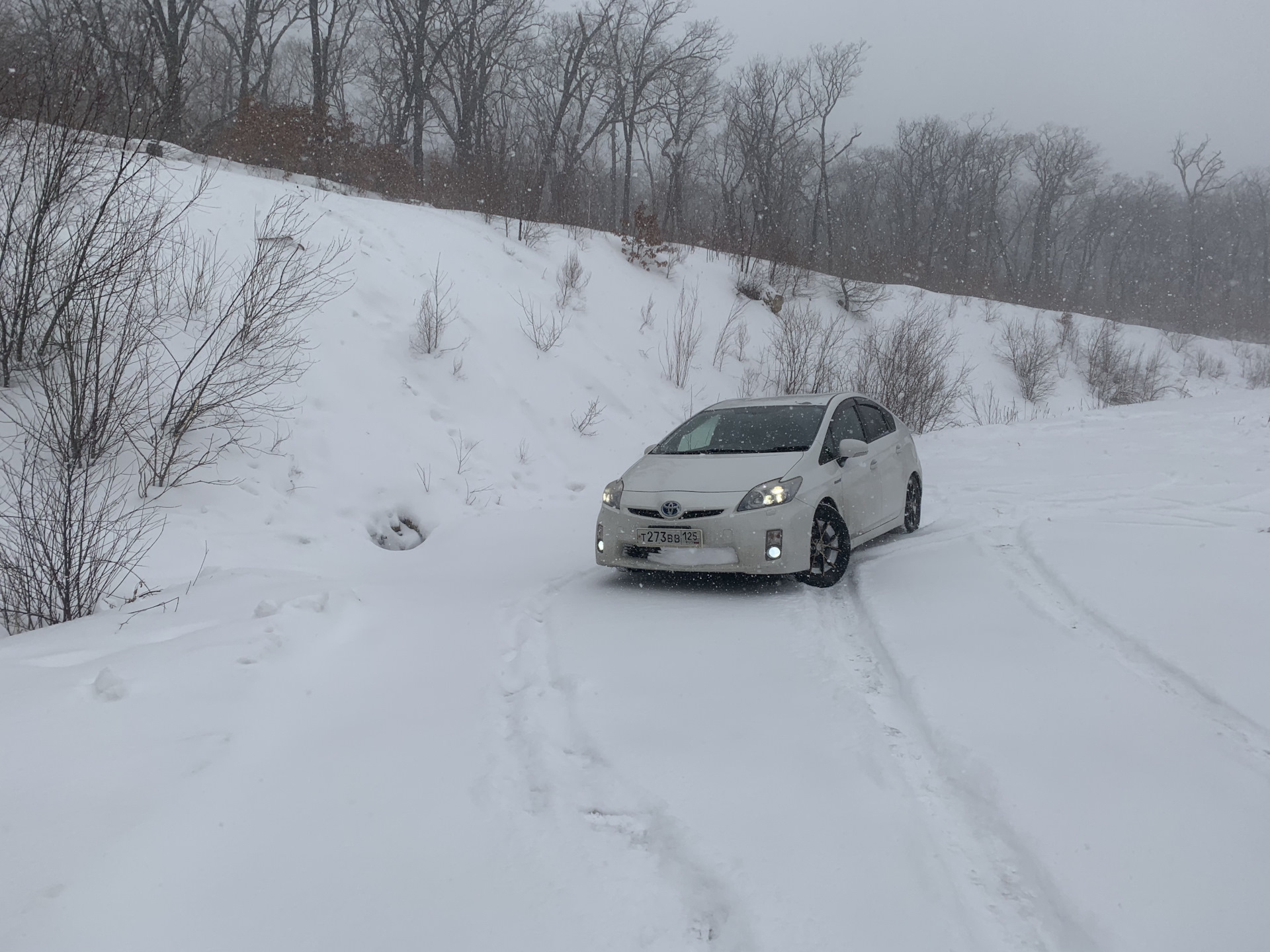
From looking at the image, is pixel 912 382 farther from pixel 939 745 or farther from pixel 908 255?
pixel 908 255

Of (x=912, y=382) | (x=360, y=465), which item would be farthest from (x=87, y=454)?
(x=912, y=382)

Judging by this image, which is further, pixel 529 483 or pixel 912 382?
pixel 912 382

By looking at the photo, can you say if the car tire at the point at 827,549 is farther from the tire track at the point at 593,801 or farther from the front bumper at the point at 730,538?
the tire track at the point at 593,801

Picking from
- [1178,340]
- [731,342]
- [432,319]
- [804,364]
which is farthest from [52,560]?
[1178,340]

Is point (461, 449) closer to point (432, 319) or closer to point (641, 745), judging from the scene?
point (432, 319)

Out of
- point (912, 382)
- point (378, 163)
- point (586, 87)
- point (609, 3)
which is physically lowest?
point (912, 382)

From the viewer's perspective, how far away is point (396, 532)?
938cm

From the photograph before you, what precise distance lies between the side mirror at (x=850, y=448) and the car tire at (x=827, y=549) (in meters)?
0.62

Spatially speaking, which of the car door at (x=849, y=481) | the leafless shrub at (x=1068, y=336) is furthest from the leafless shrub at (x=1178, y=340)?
the car door at (x=849, y=481)

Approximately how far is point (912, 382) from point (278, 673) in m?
15.2

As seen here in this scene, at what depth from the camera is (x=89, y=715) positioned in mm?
3926

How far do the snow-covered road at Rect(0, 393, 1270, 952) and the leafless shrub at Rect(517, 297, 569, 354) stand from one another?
31.0 ft

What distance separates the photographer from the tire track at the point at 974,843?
8.57 ft

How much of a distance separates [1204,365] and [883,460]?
3727 cm
